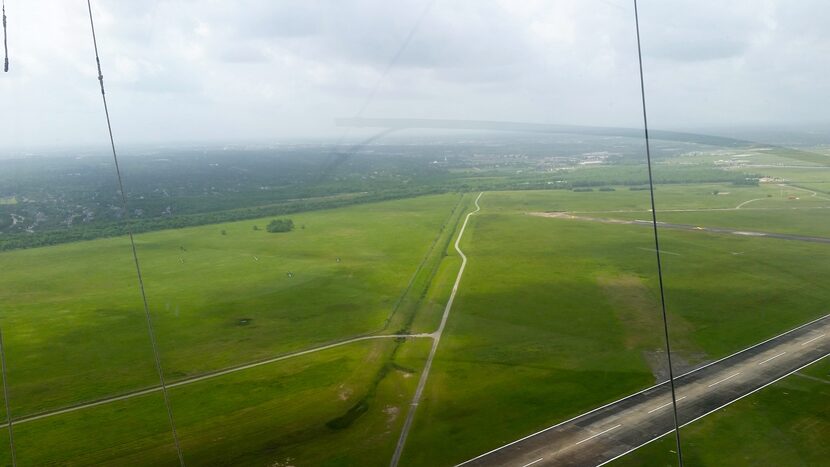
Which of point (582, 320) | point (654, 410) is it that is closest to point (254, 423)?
point (654, 410)

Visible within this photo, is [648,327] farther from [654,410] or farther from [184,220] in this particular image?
[184,220]

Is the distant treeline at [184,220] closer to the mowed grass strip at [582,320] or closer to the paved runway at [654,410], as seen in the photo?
the mowed grass strip at [582,320]

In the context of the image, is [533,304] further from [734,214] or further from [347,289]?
[734,214]

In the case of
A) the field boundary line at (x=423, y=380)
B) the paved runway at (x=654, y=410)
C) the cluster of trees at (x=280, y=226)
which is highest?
the cluster of trees at (x=280, y=226)

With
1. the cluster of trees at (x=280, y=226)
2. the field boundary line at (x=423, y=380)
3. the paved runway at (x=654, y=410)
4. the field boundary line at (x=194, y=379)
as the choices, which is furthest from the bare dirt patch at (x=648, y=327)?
the cluster of trees at (x=280, y=226)

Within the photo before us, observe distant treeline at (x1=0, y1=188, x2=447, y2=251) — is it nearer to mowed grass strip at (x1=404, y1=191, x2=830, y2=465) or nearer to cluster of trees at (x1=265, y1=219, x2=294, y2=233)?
cluster of trees at (x1=265, y1=219, x2=294, y2=233)

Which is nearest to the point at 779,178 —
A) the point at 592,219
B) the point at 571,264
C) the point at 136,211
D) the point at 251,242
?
the point at 592,219
